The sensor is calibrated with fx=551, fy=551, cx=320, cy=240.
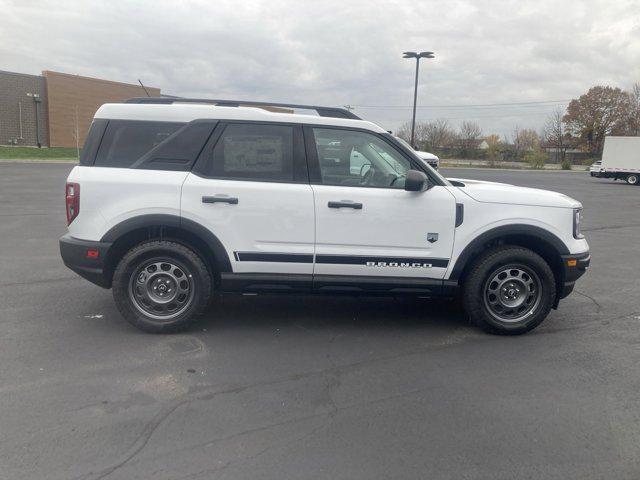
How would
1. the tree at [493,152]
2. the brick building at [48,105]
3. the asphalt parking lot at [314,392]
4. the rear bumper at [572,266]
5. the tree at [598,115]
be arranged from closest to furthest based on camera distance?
the asphalt parking lot at [314,392], the rear bumper at [572,266], the brick building at [48,105], the tree at [493,152], the tree at [598,115]

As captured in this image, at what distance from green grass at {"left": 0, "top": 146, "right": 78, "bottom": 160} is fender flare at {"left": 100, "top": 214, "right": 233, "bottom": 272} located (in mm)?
36292

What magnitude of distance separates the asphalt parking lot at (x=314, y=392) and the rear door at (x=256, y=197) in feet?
2.51

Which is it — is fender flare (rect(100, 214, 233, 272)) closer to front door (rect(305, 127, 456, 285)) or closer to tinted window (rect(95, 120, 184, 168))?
tinted window (rect(95, 120, 184, 168))

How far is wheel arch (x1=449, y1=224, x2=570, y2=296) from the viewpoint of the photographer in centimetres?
500

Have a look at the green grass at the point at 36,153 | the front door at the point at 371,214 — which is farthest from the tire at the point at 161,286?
the green grass at the point at 36,153

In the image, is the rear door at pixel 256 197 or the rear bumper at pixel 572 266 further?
the rear bumper at pixel 572 266

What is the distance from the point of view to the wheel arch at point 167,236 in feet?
15.7

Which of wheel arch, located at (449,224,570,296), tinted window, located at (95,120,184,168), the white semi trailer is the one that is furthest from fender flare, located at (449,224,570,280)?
the white semi trailer

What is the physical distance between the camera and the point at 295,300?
6.14 m

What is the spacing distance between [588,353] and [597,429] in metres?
1.45

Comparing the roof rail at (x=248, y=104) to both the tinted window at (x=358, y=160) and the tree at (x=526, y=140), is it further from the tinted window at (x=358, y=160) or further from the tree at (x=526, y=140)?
the tree at (x=526, y=140)

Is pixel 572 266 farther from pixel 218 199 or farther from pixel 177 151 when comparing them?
pixel 177 151

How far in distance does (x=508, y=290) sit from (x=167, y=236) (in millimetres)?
3191

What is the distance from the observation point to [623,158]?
1422 inches
